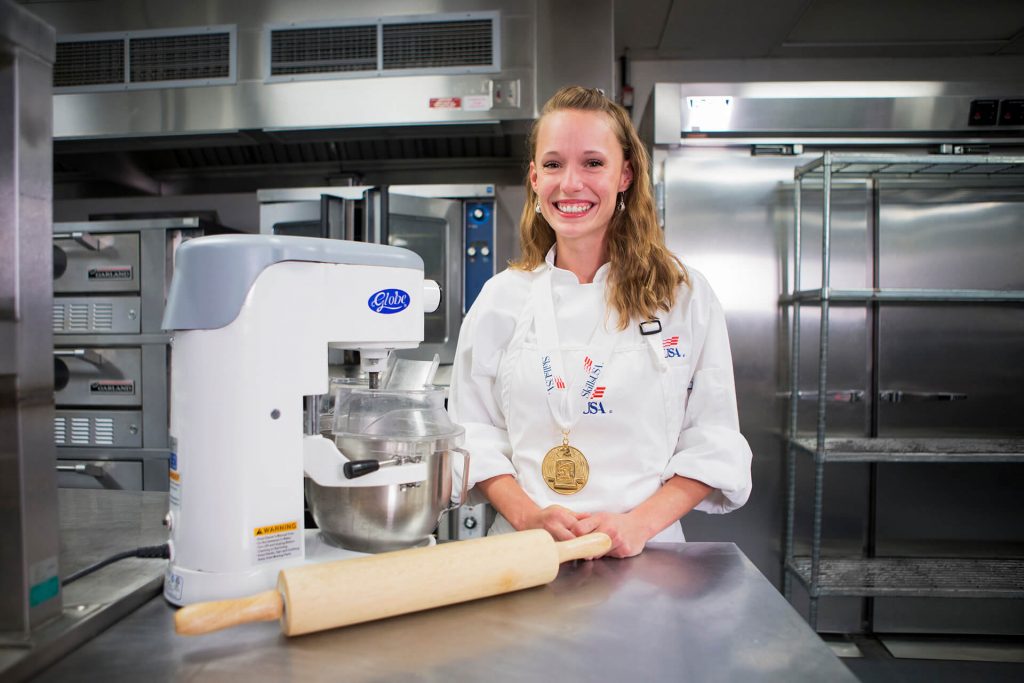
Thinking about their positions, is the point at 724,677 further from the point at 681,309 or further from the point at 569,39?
the point at 569,39

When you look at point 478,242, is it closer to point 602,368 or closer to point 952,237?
point 602,368

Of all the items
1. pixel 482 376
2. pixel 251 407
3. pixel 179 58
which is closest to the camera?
pixel 251 407

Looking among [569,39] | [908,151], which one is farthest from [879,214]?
[569,39]

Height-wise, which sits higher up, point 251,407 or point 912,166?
point 912,166

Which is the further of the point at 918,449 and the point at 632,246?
the point at 918,449

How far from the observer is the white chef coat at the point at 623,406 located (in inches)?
47.4

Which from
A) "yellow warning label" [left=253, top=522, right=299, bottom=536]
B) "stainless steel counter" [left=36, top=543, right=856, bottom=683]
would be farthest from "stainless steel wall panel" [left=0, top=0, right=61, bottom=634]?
"yellow warning label" [left=253, top=522, right=299, bottom=536]

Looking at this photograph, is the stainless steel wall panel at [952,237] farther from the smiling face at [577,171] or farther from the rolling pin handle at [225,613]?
the rolling pin handle at [225,613]

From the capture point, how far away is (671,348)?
48.9 inches

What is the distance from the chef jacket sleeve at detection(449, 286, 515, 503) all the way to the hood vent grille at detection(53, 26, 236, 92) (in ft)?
7.39

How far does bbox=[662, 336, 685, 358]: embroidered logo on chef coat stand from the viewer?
4.07 feet

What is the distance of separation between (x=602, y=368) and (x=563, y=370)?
0.25 ft

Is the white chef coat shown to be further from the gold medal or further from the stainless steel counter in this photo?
the stainless steel counter

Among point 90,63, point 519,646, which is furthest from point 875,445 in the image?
point 90,63
